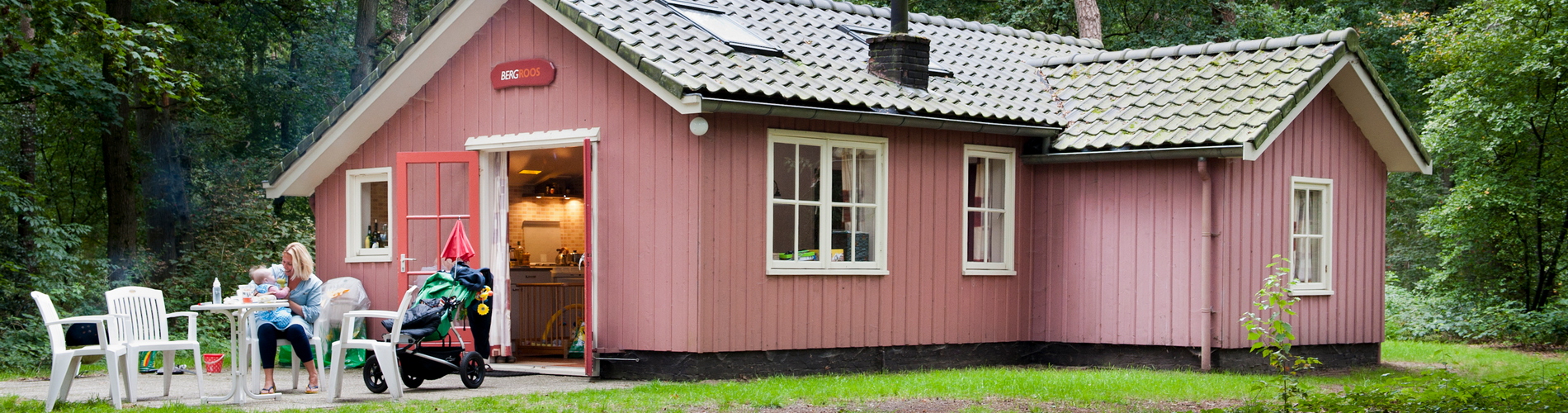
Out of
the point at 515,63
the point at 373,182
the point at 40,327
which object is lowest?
the point at 40,327

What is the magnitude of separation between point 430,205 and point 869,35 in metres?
4.61

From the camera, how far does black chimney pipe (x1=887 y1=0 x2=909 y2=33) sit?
12.4 m

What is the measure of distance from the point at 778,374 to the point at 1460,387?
15.9ft

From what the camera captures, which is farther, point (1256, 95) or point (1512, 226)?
point (1512, 226)

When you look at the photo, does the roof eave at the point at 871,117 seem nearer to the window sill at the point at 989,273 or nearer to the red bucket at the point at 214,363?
the window sill at the point at 989,273

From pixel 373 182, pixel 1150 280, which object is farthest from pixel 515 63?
pixel 1150 280

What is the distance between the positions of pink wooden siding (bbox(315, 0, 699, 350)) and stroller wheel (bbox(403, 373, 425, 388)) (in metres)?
1.49

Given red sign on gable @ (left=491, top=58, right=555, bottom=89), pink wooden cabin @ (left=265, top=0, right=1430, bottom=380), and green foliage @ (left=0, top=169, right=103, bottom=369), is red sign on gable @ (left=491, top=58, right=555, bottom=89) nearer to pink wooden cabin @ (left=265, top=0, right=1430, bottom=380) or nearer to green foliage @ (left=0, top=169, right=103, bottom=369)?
pink wooden cabin @ (left=265, top=0, right=1430, bottom=380)

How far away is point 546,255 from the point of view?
48.4 feet

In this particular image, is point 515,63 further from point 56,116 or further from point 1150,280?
point 56,116

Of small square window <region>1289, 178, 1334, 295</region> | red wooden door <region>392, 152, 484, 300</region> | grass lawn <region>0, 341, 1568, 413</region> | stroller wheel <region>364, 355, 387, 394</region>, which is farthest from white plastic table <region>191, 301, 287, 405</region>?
small square window <region>1289, 178, 1334, 295</region>

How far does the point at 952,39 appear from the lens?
14.3m

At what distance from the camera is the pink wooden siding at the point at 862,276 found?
1025 cm

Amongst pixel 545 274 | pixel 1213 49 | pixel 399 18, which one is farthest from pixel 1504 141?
pixel 399 18
